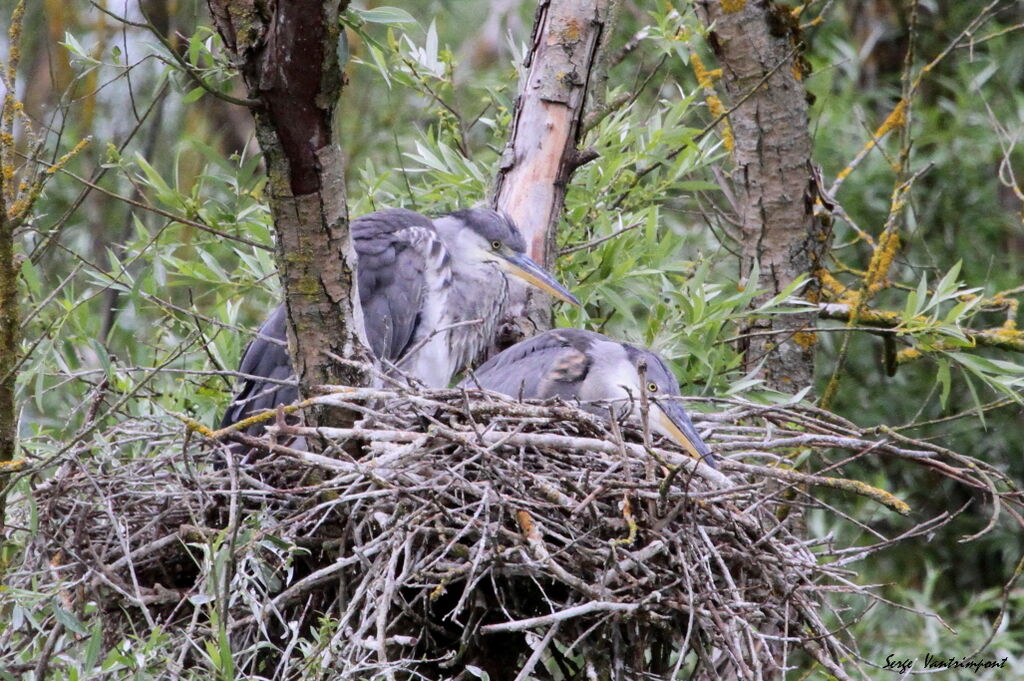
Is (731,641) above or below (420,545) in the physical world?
below

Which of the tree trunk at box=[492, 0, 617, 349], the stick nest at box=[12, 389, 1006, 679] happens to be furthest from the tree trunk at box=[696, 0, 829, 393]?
the stick nest at box=[12, 389, 1006, 679]

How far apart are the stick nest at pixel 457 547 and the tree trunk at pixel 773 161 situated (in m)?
0.99

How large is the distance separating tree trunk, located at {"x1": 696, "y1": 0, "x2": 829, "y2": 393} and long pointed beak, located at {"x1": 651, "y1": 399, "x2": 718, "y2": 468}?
0.91 m

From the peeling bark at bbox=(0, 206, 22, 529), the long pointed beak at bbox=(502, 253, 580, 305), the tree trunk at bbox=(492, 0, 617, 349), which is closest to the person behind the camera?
the peeling bark at bbox=(0, 206, 22, 529)

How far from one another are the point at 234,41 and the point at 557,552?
115 centimetres

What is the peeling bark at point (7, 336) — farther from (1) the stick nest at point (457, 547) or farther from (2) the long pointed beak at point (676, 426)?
(2) the long pointed beak at point (676, 426)

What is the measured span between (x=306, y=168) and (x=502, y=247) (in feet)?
4.52

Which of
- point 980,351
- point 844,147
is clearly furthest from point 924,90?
point 980,351

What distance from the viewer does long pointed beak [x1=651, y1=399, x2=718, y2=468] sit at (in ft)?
9.52

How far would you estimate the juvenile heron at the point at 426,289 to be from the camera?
3385 millimetres

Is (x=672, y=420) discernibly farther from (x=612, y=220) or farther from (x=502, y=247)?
(x=612, y=220)

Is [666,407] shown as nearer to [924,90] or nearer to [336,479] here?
[336,479]

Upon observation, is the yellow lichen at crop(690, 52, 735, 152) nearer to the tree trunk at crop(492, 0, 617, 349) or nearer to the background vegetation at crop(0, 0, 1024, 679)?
the background vegetation at crop(0, 0, 1024, 679)

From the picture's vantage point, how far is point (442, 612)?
271cm
